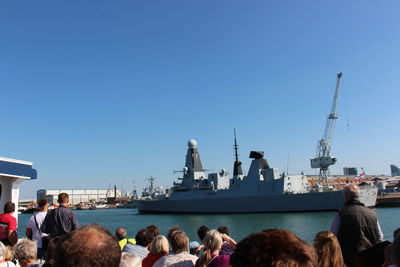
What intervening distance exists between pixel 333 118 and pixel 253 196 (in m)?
24.7

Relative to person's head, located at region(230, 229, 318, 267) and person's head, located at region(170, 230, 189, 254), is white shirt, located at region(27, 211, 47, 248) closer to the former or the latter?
person's head, located at region(170, 230, 189, 254)

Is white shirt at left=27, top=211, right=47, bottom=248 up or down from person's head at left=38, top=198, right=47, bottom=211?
down

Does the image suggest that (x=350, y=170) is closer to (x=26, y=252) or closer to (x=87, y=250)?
(x=26, y=252)

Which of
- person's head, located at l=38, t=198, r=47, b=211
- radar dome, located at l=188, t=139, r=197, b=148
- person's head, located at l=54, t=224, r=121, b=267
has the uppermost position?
radar dome, located at l=188, t=139, r=197, b=148

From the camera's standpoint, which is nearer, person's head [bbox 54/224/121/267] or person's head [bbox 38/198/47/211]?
person's head [bbox 54/224/121/267]

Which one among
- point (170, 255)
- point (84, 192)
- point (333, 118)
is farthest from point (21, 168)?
point (84, 192)

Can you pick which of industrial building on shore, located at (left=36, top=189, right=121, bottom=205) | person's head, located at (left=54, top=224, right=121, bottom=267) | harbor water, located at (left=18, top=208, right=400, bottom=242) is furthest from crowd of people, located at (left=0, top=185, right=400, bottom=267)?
industrial building on shore, located at (left=36, top=189, right=121, bottom=205)

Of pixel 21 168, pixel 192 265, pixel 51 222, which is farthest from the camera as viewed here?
pixel 21 168

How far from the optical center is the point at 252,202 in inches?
1423

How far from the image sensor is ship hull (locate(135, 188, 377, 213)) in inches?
1314

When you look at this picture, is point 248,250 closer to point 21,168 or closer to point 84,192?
point 21,168

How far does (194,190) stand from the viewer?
42719 millimetres

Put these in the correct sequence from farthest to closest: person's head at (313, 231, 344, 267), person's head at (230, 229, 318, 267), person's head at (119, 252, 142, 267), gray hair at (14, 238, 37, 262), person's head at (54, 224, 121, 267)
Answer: gray hair at (14, 238, 37, 262)
person's head at (313, 231, 344, 267)
person's head at (119, 252, 142, 267)
person's head at (54, 224, 121, 267)
person's head at (230, 229, 318, 267)

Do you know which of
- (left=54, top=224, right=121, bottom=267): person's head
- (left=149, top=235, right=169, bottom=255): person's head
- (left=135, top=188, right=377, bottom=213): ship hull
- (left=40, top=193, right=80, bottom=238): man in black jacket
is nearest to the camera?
(left=54, top=224, right=121, bottom=267): person's head
